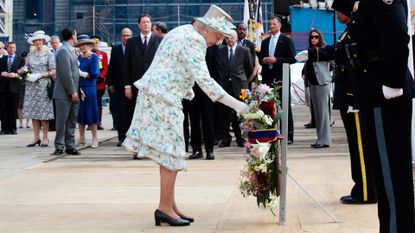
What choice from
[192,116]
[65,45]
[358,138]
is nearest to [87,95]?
[65,45]

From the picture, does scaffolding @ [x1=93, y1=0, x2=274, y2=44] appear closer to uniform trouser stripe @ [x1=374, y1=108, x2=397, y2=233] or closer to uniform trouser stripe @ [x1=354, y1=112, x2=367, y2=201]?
uniform trouser stripe @ [x1=354, y1=112, x2=367, y2=201]

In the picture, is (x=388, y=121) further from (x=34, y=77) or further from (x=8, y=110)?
(x=8, y=110)

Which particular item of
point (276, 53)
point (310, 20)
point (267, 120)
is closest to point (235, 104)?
point (267, 120)

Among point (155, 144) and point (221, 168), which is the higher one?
point (155, 144)

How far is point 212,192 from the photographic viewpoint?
9328 mm

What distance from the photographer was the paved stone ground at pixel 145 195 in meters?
7.43

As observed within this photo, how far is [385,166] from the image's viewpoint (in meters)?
5.67

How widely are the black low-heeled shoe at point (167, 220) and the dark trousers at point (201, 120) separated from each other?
17.7 ft

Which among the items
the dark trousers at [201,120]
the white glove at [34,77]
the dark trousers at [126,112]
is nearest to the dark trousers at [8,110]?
the white glove at [34,77]

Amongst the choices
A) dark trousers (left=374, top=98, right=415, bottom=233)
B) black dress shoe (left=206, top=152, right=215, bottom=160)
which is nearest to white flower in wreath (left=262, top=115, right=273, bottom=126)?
dark trousers (left=374, top=98, right=415, bottom=233)

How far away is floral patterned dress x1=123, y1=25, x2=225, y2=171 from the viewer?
726 cm

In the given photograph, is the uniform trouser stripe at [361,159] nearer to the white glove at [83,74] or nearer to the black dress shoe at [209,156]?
the black dress shoe at [209,156]

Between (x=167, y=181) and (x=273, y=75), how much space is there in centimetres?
774

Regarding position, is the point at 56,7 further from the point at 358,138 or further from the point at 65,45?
the point at 358,138
